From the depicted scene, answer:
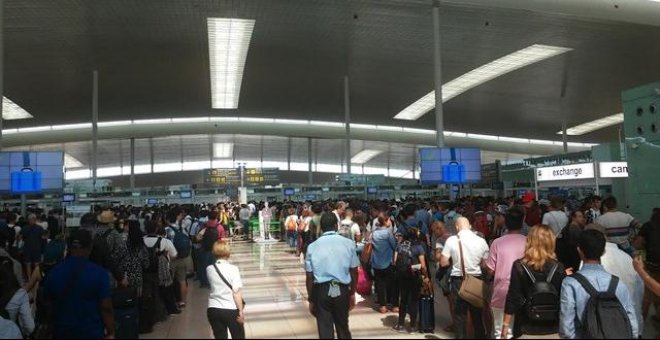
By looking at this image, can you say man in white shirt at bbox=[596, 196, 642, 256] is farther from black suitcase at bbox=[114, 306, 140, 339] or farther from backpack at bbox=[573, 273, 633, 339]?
black suitcase at bbox=[114, 306, 140, 339]

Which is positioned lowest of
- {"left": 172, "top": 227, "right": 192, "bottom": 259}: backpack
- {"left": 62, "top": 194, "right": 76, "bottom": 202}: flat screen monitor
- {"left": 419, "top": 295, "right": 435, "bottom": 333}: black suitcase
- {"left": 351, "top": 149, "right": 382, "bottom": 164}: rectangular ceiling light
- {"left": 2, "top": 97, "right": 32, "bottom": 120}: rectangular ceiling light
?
{"left": 419, "top": 295, "right": 435, "bottom": 333}: black suitcase

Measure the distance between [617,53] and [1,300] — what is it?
73.2ft

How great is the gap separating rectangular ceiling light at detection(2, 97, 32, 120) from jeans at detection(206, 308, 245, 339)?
26839 millimetres

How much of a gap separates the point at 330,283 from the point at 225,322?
98 centimetres

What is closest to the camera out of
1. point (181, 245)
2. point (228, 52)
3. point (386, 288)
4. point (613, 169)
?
point (386, 288)

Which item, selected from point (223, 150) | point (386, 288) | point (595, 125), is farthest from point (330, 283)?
point (223, 150)

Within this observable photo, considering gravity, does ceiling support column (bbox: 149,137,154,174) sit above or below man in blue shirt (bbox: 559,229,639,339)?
above

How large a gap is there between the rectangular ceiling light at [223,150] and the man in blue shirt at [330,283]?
1612 inches

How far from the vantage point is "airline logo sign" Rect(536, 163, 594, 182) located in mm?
11273

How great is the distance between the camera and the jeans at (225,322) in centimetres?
448

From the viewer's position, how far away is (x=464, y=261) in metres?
5.15

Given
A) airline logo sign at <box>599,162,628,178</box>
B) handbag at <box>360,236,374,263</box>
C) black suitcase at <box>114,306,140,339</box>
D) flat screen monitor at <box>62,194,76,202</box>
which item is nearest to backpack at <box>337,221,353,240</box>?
handbag at <box>360,236,374,263</box>

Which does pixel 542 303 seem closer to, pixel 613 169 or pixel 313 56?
pixel 613 169

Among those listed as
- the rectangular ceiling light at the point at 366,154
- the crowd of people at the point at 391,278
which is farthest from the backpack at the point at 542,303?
the rectangular ceiling light at the point at 366,154
